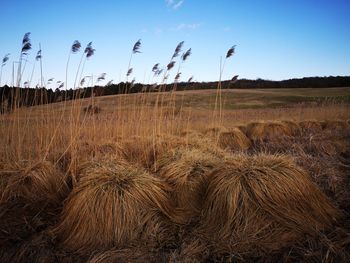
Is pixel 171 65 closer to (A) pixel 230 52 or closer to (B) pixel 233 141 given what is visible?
(A) pixel 230 52

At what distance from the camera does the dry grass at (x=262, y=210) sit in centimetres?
242

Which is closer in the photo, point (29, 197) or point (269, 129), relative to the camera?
point (29, 197)

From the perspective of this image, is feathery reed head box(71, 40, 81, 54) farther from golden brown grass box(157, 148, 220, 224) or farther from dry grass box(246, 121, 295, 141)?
dry grass box(246, 121, 295, 141)

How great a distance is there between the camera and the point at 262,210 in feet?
8.64

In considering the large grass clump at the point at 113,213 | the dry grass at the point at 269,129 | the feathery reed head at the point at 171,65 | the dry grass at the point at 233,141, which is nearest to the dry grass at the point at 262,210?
the large grass clump at the point at 113,213

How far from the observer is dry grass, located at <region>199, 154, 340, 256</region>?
2.42 meters

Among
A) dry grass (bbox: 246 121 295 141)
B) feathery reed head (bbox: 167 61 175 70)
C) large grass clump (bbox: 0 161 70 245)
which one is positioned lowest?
large grass clump (bbox: 0 161 70 245)

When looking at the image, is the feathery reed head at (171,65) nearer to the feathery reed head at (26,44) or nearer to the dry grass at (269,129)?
the feathery reed head at (26,44)

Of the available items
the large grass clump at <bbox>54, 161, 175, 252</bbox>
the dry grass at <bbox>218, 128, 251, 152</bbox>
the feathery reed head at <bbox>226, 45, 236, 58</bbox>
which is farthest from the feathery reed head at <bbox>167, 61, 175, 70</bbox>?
the dry grass at <bbox>218, 128, 251, 152</bbox>

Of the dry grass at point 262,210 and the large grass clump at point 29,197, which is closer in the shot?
the dry grass at point 262,210

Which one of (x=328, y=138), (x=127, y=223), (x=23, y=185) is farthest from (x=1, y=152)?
(x=328, y=138)

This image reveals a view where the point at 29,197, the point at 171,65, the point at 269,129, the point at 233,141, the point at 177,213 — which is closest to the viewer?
the point at 177,213

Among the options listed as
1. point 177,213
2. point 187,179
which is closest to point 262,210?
point 177,213

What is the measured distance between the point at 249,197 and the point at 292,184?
0.44 m
